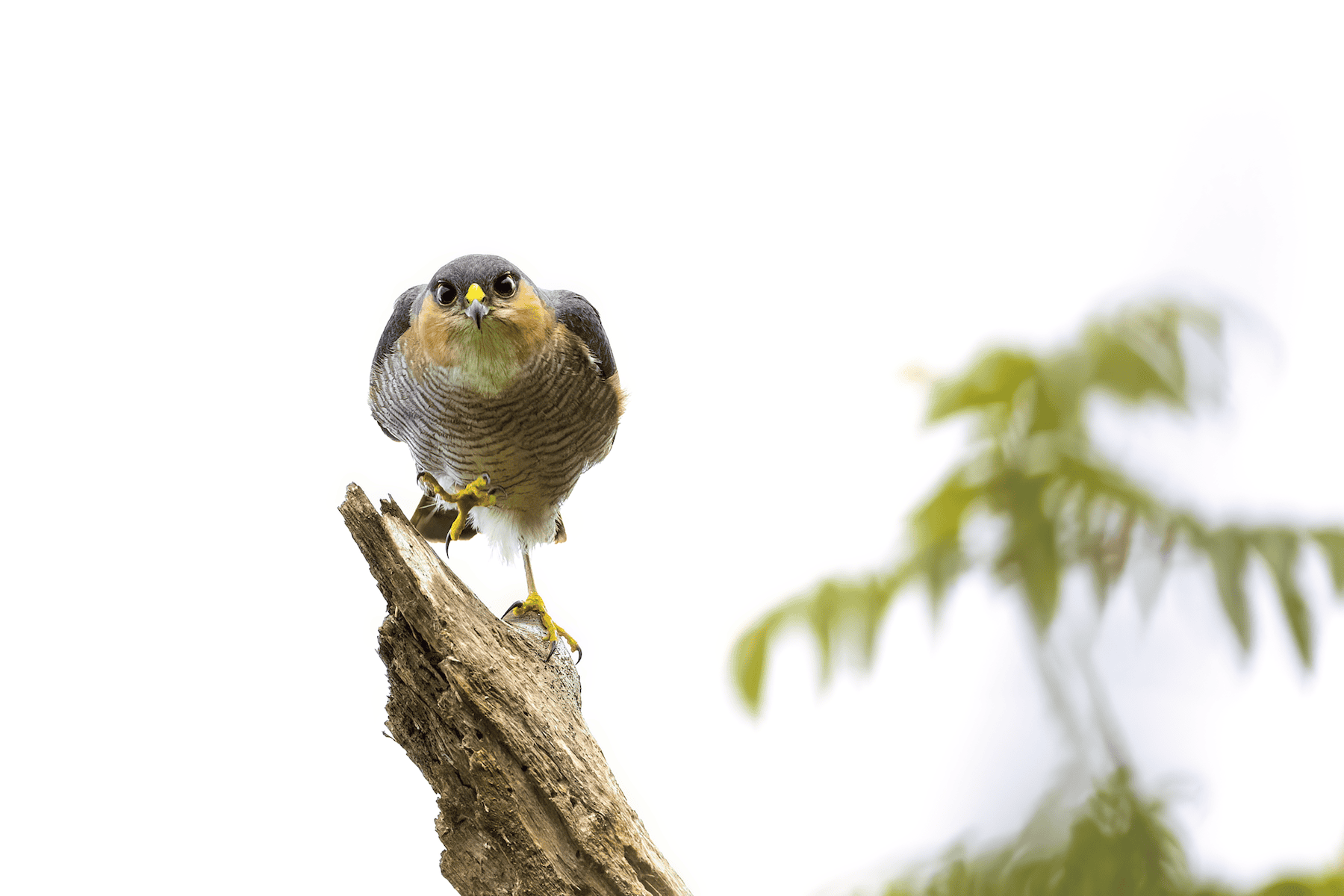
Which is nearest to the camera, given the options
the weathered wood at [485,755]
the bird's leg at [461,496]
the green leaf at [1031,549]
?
the green leaf at [1031,549]

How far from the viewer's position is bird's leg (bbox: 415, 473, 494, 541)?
170 centimetres

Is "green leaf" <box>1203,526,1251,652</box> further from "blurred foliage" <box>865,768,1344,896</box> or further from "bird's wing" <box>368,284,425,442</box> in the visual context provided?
"bird's wing" <box>368,284,425,442</box>

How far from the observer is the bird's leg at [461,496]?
1.70 metres

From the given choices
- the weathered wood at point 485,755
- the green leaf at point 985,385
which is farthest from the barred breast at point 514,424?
the green leaf at point 985,385

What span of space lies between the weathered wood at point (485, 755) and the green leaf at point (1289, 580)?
81 centimetres

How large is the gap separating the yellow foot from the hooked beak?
0.53 m

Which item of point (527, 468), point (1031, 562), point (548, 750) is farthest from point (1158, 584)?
point (527, 468)

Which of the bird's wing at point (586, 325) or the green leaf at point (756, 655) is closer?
the green leaf at point (756, 655)

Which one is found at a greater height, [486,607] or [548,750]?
[486,607]

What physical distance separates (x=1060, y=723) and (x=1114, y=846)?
119 mm

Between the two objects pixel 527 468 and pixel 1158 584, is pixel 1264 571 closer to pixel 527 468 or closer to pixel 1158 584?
pixel 1158 584

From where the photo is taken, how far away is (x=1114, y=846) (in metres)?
0.93

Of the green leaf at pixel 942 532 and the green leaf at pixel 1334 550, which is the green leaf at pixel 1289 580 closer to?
the green leaf at pixel 1334 550

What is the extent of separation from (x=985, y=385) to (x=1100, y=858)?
53 centimetres
